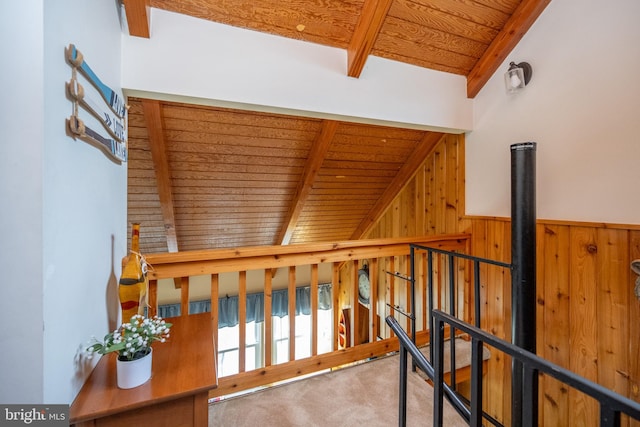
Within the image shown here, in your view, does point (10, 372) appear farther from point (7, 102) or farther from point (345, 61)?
point (345, 61)

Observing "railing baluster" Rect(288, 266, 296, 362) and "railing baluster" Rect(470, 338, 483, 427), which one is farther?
"railing baluster" Rect(288, 266, 296, 362)

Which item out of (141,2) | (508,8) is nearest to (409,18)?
(508,8)

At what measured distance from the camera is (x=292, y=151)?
8.45 feet

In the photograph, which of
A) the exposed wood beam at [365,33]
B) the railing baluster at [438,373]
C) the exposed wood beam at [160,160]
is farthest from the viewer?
the exposed wood beam at [160,160]

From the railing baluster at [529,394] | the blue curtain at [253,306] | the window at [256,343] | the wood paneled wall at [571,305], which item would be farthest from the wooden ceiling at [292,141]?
the window at [256,343]

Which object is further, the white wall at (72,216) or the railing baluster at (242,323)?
the railing baluster at (242,323)

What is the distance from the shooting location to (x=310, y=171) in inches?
105

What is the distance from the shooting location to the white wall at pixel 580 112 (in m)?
1.52

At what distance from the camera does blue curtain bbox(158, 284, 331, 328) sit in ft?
14.2

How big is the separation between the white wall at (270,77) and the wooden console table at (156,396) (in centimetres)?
136

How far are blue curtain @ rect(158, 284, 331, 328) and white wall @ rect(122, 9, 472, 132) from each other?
3555 mm

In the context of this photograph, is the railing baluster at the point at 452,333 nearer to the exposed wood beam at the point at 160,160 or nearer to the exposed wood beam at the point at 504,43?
the exposed wood beam at the point at 504,43

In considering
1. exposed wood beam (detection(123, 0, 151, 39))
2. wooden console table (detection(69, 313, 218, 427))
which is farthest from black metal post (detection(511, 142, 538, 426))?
exposed wood beam (detection(123, 0, 151, 39))

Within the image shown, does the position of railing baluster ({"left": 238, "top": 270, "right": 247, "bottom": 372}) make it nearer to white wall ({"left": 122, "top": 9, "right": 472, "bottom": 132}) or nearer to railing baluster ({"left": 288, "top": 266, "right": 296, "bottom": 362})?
railing baluster ({"left": 288, "top": 266, "right": 296, "bottom": 362})
